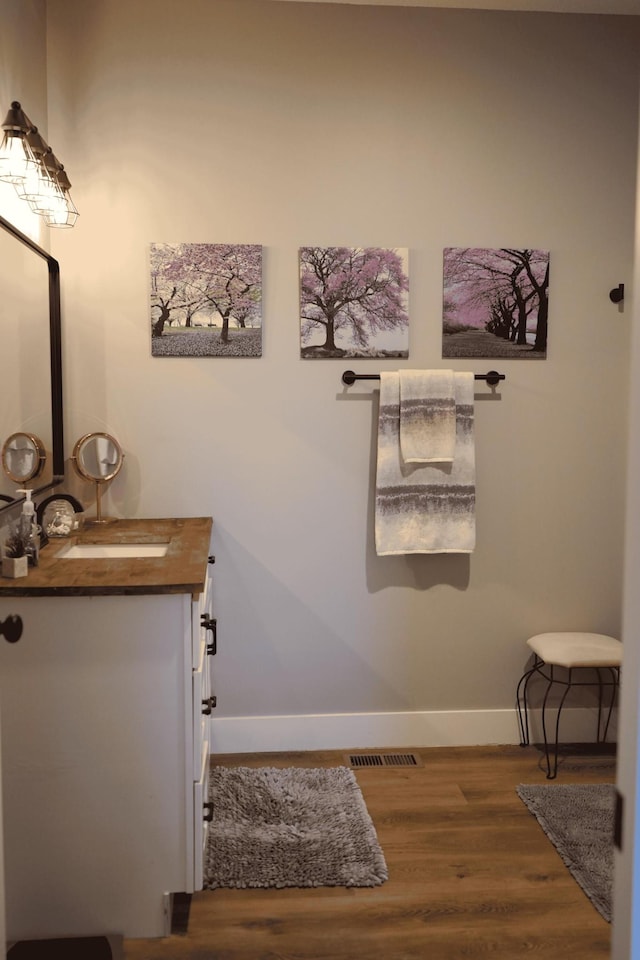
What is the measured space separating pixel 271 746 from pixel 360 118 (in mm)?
2341

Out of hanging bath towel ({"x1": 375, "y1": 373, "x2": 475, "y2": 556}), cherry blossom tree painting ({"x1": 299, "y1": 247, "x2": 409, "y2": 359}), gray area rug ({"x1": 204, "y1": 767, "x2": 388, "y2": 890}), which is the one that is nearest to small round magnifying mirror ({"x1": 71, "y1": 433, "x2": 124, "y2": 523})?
cherry blossom tree painting ({"x1": 299, "y1": 247, "x2": 409, "y2": 359})

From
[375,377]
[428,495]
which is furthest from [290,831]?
[375,377]

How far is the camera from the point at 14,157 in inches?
90.7

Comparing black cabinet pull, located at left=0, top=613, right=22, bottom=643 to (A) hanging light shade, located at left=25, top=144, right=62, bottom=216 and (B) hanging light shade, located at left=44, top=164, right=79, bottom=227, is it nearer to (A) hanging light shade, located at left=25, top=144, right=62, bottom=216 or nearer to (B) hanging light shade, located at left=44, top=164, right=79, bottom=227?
(A) hanging light shade, located at left=25, top=144, right=62, bottom=216

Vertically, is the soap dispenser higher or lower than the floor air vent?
higher

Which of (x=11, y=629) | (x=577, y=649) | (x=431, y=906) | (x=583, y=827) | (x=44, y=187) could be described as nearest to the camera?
(x=11, y=629)

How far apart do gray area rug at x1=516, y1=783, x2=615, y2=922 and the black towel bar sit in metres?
1.45

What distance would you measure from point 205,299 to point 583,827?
2.16 metres

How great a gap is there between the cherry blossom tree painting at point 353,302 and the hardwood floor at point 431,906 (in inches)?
62.3

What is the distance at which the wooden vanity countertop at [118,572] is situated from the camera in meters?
2.06

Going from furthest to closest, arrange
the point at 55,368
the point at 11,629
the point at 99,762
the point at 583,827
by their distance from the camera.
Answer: the point at 55,368
the point at 583,827
the point at 99,762
the point at 11,629

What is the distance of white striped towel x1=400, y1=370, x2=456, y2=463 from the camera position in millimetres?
3113

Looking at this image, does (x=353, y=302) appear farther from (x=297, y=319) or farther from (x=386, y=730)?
(x=386, y=730)

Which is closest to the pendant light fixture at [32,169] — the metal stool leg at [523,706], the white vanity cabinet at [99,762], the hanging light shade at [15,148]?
the hanging light shade at [15,148]
